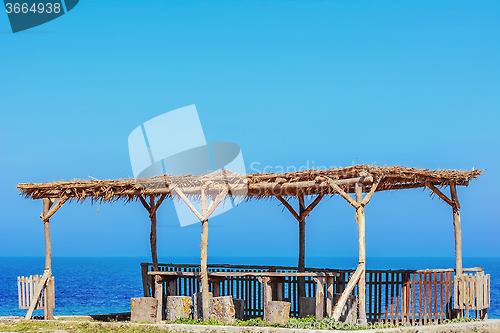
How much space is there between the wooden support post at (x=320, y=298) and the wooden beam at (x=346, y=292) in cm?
79

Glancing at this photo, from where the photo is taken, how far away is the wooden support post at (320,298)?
44.8ft

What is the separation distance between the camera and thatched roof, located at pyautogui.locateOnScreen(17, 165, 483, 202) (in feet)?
43.3

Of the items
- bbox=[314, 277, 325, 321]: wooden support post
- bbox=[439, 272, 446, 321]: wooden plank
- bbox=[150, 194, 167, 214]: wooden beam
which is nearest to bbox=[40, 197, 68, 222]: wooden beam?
bbox=[150, 194, 167, 214]: wooden beam

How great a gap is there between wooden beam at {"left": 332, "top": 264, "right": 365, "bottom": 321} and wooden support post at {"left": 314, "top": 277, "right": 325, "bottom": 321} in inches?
30.9

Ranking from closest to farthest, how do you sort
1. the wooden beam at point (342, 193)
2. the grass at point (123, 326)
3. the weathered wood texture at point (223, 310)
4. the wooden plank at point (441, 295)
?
the wooden beam at point (342, 193), the grass at point (123, 326), the weathered wood texture at point (223, 310), the wooden plank at point (441, 295)

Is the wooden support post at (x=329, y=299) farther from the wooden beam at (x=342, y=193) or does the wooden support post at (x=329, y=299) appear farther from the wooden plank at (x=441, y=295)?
the wooden plank at (x=441, y=295)

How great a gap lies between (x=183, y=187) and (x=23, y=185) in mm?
4538

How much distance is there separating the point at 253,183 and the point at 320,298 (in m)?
2.99

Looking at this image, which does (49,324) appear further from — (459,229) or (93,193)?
(459,229)

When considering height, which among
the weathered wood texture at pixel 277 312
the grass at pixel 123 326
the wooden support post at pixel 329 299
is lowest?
the grass at pixel 123 326

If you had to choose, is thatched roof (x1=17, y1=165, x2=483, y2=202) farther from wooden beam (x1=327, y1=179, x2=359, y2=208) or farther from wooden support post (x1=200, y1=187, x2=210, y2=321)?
wooden support post (x1=200, y1=187, x2=210, y2=321)

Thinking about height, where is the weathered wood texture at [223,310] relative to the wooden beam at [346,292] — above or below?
below

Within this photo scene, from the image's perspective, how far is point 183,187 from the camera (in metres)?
15.2

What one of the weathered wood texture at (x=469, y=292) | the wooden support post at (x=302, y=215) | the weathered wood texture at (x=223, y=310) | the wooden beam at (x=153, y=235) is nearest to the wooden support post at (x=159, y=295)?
the wooden beam at (x=153, y=235)
